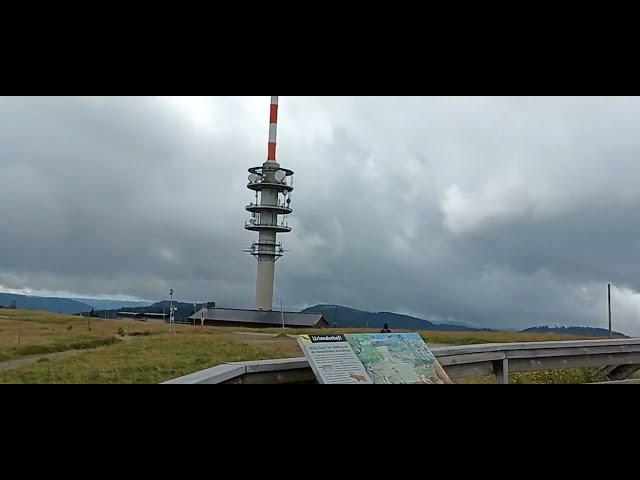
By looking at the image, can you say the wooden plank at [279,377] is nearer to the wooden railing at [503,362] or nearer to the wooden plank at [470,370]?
the wooden railing at [503,362]

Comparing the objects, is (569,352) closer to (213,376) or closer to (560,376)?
(560,376)

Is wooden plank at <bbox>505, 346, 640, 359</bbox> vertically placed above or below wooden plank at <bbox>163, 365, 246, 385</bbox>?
above

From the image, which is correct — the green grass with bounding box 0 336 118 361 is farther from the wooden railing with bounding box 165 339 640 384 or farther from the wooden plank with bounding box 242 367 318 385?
the wooden plank with bounding box 242 367 318 385

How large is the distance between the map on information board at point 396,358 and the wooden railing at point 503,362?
1.41 ft

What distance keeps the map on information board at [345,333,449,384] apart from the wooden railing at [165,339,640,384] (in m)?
0.43

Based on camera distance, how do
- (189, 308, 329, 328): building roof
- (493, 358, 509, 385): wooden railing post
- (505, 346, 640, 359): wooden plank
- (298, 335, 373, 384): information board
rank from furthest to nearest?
(189, 308, 329, 328): building roof
(505, 346, 640, 359): wooden plank
(493, 358, 509, 385): wooden railing post
(298, 335, 373, 384): information board

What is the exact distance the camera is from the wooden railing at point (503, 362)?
157 inches

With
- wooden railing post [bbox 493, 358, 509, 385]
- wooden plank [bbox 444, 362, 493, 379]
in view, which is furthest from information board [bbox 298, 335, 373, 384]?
wooden railing post [bbox 493, 358, 509, 385]

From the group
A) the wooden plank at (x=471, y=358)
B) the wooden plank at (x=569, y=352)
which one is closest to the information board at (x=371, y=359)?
the wooden plank at (x=471, y=358)

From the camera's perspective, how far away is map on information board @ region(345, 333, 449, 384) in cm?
421
